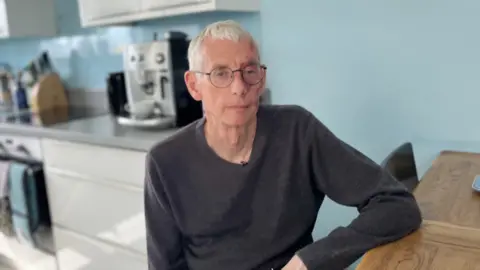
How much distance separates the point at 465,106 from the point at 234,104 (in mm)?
925

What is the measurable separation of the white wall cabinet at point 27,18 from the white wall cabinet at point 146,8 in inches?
26.2

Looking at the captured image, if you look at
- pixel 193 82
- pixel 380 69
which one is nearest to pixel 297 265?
pixel 193 82

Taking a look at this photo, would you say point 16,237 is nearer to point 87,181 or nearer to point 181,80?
point 87,181

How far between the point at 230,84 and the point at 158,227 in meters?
0.44

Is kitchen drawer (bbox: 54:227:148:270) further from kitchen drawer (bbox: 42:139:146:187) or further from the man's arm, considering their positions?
the man's arm

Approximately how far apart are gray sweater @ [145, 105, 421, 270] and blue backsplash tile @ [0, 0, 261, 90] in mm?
1369

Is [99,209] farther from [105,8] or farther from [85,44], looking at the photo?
[85,44]

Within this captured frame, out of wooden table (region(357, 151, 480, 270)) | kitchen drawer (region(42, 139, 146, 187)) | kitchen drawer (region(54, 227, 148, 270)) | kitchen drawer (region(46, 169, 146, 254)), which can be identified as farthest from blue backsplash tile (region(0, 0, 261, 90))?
wooden table (region(357, 151, 480, 270))

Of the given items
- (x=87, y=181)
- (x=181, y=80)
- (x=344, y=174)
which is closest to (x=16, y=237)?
(x=87, y=181)

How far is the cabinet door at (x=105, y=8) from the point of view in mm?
2166

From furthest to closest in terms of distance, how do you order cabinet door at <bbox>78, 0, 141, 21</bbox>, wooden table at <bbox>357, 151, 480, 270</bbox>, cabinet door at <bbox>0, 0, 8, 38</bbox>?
1. cabinet door at <bbox>0, 0, 8, 38</bbox>
2. cabinet door at <bbox>78, 0, 141, 21</bbox>
3. wooden table at <bbox>357, 151, 480, 270</bbox>

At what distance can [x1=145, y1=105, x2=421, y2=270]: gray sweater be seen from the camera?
1.16 m

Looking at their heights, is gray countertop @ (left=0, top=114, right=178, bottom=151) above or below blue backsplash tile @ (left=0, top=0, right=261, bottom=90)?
below

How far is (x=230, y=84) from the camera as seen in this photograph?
110cm
